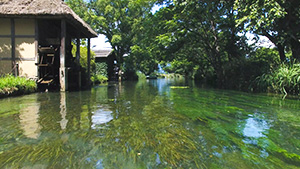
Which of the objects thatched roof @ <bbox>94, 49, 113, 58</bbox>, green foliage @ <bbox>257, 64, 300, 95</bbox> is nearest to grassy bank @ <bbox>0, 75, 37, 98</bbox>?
green foliage @ <bbox>257, 64, 300, 95</bbox>

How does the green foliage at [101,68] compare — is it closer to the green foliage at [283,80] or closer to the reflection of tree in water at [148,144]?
the green foliage at [283,80]

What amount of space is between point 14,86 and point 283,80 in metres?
11.9

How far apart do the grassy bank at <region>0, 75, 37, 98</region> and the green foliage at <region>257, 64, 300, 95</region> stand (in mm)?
11674

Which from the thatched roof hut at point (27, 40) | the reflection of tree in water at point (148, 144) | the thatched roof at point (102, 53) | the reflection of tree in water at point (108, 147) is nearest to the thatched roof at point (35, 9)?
the thatched roof hut at point (27, 40)

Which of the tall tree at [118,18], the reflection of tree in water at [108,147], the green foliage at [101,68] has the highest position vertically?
the tall tree at [118,18]

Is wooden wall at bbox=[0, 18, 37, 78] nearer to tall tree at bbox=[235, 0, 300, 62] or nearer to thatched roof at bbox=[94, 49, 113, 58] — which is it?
tall tree at bbox=[235, 0, 300, 62]

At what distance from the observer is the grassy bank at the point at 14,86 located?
23.5 feet

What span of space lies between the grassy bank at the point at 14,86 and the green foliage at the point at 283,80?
11674 millimetres

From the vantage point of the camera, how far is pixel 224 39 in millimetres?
14641

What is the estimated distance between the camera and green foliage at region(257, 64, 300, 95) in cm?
789

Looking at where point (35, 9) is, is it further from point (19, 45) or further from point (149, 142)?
point (149, 142)

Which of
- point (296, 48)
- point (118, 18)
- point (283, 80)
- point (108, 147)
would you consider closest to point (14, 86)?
point (108, 147)

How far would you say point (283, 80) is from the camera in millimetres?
8312

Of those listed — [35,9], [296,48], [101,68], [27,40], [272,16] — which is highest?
[35,9]
